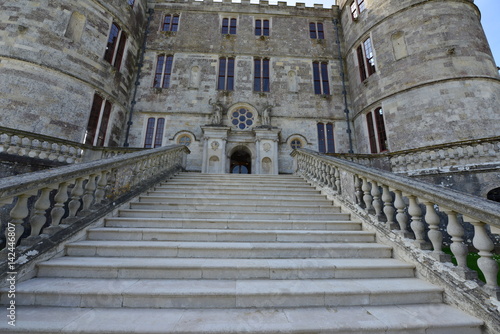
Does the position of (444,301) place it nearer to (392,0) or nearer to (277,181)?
(277,181)

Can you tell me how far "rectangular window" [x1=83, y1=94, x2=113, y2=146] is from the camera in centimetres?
1095

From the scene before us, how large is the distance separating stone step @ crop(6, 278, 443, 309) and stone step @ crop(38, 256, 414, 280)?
0.12 metres

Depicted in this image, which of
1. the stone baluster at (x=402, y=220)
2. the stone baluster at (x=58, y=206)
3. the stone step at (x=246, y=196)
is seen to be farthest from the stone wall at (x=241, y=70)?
the stone baluster at (x=402, y=220)

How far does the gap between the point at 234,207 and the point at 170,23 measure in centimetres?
1620

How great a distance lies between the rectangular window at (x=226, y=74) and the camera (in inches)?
570

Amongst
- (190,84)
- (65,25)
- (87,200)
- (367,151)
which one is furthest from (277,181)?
(65,25)

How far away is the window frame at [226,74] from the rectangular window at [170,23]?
14.1 feet

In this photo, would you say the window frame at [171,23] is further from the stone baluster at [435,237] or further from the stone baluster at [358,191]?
the stone baluster at [435,237]

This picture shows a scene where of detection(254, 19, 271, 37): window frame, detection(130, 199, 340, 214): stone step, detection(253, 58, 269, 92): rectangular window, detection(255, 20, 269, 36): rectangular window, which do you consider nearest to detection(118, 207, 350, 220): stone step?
detection(130, 199, 340, 214): stone step

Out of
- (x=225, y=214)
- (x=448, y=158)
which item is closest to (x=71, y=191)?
(x=225, y=214)

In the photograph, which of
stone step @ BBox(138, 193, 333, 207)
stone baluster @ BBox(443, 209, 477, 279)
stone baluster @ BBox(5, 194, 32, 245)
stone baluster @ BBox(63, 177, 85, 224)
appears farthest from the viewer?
stone step @ BBox(138, 193, 333, 207)

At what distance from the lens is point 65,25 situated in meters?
10.7

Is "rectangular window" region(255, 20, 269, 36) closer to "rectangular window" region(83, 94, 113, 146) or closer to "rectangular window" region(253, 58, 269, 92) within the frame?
"rectangular window" region(253, 58, 269, 92)

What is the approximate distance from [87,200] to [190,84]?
38.4 ft
